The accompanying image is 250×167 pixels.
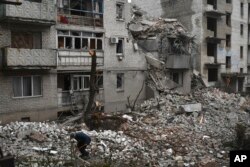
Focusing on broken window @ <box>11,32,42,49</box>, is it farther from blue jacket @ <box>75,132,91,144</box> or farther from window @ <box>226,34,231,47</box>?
window @ <box>226,34,231,47</box>

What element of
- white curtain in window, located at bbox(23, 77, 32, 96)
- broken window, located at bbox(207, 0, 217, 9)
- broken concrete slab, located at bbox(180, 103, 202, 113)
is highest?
broken window, located at bbox(207, 0, 217, 9)

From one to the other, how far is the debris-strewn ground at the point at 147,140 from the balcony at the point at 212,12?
16.2m

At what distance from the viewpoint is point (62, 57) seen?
23.2 m

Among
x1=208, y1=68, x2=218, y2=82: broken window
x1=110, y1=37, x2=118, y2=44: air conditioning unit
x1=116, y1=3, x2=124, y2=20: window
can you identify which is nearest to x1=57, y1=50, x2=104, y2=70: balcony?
x1=110, y1=37, x2=118, y2=44: air conditioning unit

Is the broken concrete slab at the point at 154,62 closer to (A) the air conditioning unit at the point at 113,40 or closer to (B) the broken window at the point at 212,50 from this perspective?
(A) the air conditioning unit at the point at 113,40

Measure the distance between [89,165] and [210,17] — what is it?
32280 millimetres

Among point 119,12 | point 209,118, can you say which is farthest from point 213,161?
point 119,12

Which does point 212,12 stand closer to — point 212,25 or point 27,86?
point 212,25

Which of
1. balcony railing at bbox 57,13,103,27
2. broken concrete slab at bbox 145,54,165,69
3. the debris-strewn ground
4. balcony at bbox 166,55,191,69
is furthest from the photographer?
balcony at bbox 166,55,191,69

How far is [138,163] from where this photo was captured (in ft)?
47.0

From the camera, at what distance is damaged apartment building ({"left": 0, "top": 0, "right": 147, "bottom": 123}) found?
20562mm

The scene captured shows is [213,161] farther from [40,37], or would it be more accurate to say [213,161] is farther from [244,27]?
[244,27]

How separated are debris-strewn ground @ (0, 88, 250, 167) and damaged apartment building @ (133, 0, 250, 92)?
570 inches

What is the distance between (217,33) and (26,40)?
26.3m
